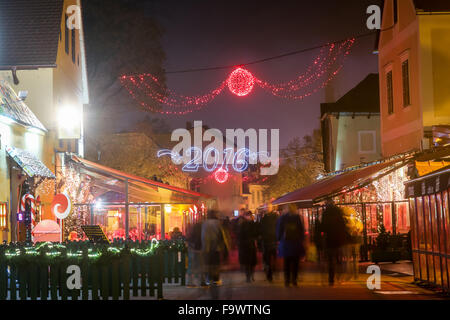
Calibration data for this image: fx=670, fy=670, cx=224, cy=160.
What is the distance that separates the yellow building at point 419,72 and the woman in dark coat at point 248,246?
6905mm

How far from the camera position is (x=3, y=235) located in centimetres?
2081

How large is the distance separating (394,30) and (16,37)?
1437 centimetres

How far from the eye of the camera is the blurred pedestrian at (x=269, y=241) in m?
17.6

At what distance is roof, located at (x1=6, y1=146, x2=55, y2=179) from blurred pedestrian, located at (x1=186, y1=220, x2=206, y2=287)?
645 cm

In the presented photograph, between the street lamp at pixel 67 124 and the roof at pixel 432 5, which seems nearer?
the roof at pixel 432 5

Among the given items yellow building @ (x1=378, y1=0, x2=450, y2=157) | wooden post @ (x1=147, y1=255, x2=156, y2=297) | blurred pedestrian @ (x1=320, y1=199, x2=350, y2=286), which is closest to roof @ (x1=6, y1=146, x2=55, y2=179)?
wooden post @ (x1=147, y1=255, x2=156, y2=297)

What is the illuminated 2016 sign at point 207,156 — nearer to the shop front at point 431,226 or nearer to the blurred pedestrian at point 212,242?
the shop front at point 431,226

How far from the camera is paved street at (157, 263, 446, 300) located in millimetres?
13789

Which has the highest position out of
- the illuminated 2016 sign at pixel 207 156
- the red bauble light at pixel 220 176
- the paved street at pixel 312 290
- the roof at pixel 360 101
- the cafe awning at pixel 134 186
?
the roof at pixel 360 101

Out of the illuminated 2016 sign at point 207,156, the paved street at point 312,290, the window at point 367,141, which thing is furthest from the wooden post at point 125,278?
the window at point 367,141

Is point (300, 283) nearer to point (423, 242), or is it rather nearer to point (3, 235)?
point (423, 242)

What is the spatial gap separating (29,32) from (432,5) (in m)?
14.7

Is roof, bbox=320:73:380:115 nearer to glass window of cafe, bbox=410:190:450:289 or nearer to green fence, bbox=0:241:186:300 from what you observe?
glass window of cafe, bbox=410:190:450:289
